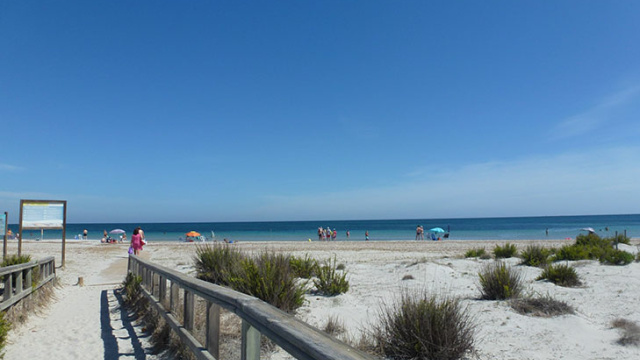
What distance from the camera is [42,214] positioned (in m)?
13.9

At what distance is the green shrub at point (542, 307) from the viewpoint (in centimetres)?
621

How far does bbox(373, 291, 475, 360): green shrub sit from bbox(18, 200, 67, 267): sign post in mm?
12853

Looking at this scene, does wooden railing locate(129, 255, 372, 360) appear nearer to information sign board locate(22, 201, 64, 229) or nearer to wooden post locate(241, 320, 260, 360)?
wooden post locate(241, 320, 260, 360)

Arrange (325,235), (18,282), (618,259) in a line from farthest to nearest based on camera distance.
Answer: (325,235), (618,259), (18,282)

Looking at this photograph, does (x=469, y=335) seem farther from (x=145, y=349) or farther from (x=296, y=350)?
(x=145, y=349)

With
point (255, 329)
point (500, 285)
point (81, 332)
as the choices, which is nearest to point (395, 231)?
point (500, 285)

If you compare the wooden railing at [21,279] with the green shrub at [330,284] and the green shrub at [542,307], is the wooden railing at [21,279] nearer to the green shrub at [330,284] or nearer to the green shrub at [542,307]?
the green shrub at [330,284]

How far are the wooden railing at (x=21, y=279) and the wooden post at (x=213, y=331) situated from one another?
13.6ft

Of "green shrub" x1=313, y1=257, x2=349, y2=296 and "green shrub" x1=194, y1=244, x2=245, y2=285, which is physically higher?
"green shrub" x1=194, y1=244, x2=245, y2=285

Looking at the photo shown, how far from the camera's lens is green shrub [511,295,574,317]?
6.21m

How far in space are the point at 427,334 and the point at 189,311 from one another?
257 centimetres

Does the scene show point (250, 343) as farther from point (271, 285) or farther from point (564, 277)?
point (564, 277)

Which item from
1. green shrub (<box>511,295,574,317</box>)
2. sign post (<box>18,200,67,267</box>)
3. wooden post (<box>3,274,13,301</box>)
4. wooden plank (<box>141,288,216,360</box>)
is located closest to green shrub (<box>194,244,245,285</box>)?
wooden plank (<box>141,288,216,360</box>)

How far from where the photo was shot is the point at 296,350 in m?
1.98
